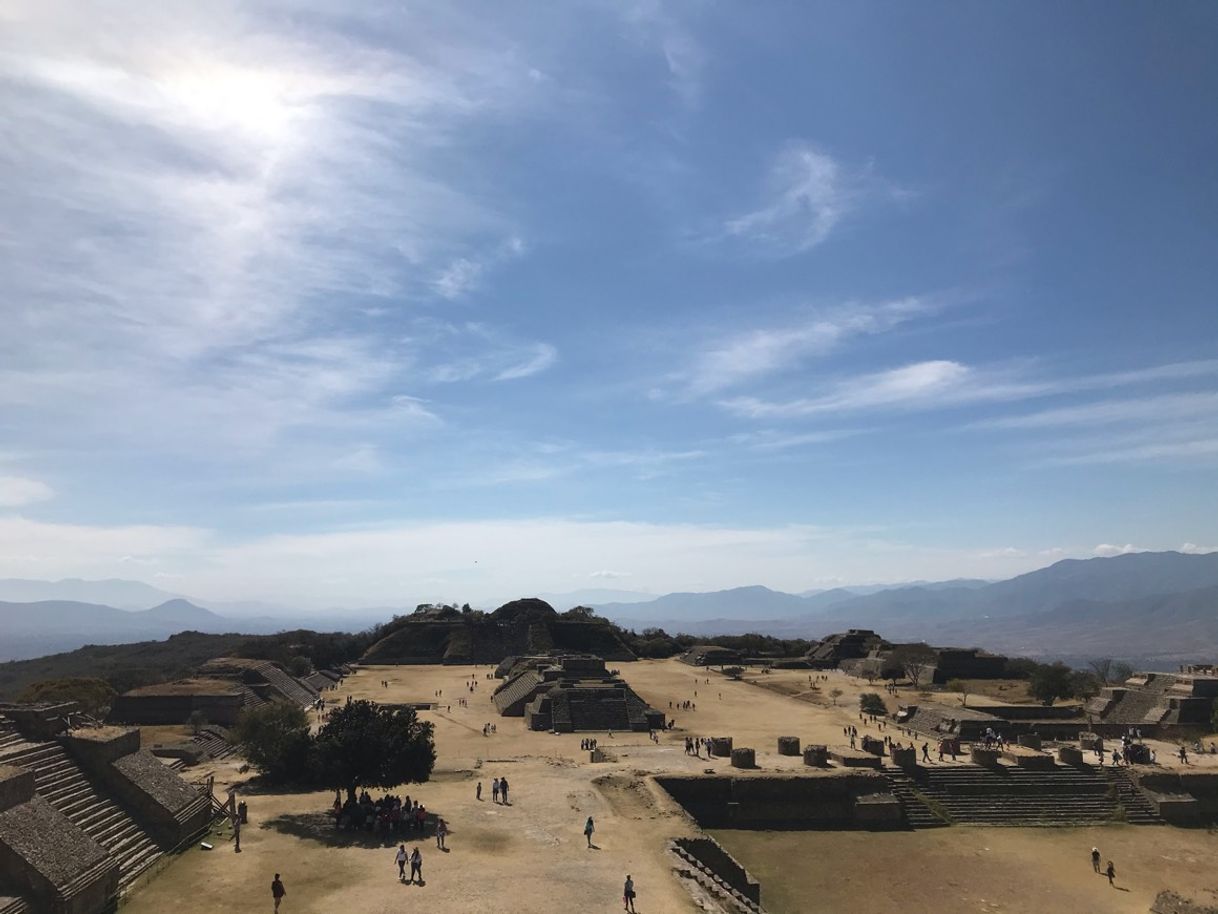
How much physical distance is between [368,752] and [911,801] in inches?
873

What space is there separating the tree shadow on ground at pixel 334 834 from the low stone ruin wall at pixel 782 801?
11038mm

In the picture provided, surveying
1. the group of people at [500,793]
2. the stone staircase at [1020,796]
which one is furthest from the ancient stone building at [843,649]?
the group of people at [500,793]

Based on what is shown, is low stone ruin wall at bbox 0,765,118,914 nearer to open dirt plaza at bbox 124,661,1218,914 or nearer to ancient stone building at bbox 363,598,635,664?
open dirt plaza at bbox 124,661,1218,914

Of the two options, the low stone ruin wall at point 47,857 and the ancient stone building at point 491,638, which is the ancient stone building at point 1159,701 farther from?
the ancient stone building at point 491,638

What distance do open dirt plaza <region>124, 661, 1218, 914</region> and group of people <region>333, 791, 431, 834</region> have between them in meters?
0.53

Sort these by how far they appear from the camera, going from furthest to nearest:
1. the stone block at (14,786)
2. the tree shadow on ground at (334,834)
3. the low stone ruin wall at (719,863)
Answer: the low stone ruin wall at (719,863) < the tree shadow on ground at (334,834) < the stone block at (14,786)

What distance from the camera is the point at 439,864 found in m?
22.6

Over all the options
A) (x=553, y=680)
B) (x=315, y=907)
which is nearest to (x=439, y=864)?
(x=315, y=907)

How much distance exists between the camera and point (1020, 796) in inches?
1357

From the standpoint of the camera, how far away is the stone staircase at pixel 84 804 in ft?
69.2

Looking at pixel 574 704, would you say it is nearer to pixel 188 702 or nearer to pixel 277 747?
pixel 277 747

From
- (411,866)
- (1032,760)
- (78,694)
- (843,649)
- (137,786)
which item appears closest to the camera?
(411,866)

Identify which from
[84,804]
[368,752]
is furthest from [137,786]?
[368,752]

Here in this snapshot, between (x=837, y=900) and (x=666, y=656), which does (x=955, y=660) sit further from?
(x=837, y=900)
